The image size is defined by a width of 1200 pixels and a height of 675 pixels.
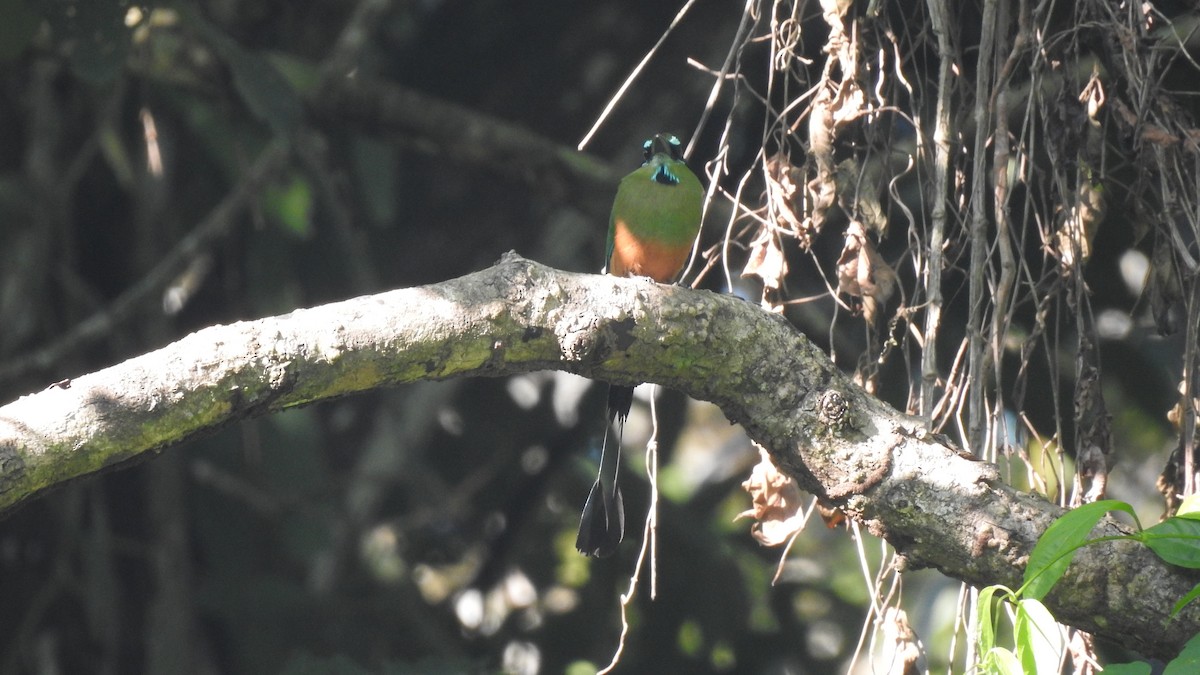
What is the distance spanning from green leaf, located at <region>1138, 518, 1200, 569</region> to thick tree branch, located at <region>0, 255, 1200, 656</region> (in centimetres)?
28

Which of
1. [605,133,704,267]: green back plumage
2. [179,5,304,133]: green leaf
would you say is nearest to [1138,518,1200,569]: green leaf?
[605,133,704,267]: green back plumage

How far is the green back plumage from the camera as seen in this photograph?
12.5 ft

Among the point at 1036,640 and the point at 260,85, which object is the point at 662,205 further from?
the point at 1036,640

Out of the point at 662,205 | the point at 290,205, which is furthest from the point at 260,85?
the point at 662,205

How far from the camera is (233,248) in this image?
5.73 meters

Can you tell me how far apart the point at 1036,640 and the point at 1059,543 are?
0.16 metres

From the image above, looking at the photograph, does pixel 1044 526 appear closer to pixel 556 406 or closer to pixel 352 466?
pixel 556 406

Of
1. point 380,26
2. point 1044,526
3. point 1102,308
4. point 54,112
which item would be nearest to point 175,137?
point 54,112

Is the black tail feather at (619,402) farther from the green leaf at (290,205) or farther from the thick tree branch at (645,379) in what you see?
the green leaf at (290,205)

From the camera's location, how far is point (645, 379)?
89.7 inches

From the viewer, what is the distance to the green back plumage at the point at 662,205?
12.5 feet

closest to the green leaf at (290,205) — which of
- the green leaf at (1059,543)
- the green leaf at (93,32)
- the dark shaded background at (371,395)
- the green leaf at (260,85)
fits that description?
the dark shaded background at (371,395)

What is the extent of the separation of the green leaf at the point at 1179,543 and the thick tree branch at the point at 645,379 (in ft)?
0.92

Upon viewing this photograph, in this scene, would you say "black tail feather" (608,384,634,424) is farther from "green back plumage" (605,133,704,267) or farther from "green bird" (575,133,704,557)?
"green back plumage" (605,133,704,267)
